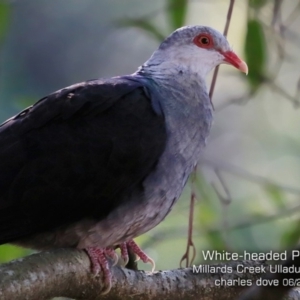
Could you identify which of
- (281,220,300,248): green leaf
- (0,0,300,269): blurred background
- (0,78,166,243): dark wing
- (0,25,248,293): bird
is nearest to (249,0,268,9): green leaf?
(0,0,300,269): blurred background

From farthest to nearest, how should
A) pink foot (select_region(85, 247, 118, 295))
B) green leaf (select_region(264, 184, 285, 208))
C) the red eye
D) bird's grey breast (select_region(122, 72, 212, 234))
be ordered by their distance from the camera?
green leaf (select_region(264, 184, 285, 208)), the red eye, bird's grey breast (select_region(122, 72, 212, 234)), pink foot (select_region(85, 247, 118, 295))

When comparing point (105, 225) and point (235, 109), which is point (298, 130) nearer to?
point (235, 109)

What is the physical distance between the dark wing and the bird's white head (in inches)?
15.7

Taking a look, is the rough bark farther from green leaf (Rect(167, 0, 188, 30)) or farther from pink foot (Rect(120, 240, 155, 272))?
green leaf (Rect(167, 0, 188, 30))

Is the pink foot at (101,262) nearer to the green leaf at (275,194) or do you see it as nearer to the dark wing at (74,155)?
the dark wing at (74,155)

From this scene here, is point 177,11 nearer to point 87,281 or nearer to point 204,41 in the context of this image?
point 204,41

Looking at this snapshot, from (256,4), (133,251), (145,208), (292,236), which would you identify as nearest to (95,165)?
(145,208)

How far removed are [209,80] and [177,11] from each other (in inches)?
65.7

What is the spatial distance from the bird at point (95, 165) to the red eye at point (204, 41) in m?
0.40

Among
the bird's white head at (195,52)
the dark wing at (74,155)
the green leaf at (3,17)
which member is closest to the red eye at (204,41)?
the bird's white head at (195,52)

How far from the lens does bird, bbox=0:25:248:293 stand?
2.37 m

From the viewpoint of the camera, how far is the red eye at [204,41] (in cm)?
296

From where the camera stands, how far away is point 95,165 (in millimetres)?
2420

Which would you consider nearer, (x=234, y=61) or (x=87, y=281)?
(x=87, y=281)
